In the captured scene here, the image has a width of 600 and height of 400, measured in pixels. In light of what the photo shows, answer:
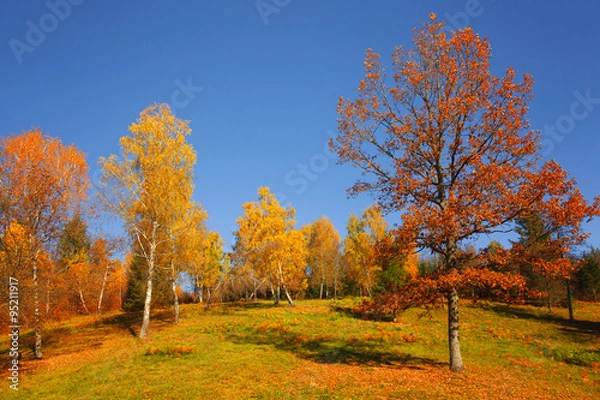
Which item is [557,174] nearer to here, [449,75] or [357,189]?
[449,75]

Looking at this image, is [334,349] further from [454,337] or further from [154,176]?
[154,176]

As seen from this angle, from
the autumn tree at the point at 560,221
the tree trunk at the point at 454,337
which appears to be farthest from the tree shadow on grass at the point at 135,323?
the autumn tree at the point at 560,221

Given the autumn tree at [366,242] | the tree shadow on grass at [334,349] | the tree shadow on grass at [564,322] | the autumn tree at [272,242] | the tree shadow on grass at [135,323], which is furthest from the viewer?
the autumn tree at [366,242]

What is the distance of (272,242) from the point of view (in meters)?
39.9

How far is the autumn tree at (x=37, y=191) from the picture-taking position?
56.6 feet

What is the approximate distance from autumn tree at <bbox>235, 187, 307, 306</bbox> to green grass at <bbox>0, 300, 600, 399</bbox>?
1107 centimetres

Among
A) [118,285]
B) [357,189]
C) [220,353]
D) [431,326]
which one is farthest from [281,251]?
[118,285]

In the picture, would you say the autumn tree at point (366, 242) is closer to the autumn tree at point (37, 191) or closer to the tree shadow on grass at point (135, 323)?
the tree shadow on grass at point (135, 323)

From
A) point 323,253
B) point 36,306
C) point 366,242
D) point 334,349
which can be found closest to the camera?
point 36,306

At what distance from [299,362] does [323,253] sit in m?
44.3

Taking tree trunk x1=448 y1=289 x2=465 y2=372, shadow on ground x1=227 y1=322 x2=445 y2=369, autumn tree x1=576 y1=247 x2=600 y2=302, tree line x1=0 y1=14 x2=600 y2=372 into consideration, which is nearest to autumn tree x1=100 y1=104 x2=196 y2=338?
tree line x1=0 y1=14 x2=600 y2=372

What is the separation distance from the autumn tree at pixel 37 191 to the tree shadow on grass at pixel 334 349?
36.8 ft

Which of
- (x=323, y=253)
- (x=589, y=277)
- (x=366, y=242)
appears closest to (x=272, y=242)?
(x=366, y=242)

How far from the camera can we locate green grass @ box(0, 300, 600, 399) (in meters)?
11.3
